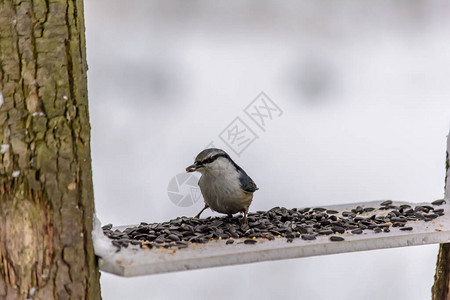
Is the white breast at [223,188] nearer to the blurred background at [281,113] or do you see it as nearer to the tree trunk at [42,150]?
the tree trunk at [42,150]

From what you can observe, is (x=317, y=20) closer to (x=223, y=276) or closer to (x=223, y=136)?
(x=223, y=136)

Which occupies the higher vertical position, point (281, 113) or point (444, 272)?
point (281, 113)

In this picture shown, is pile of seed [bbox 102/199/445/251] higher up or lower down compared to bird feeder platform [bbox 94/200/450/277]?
higher up

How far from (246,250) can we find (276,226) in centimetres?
42

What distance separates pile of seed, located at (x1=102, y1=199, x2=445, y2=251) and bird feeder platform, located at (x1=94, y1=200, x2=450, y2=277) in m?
0.04

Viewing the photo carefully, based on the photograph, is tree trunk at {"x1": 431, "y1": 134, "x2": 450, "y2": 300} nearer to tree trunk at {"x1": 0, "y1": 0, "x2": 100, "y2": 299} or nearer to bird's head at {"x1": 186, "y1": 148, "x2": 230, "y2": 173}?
bird's head at {"x1": 186, "y1": 148, "x2": 230, "y2": 173}

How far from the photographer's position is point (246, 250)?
2611 mm

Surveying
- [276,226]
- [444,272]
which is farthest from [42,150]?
[444,272]

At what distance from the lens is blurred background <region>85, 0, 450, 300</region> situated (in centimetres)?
495

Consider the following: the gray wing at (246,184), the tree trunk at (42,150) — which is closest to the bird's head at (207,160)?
the gray wing at (246,184)

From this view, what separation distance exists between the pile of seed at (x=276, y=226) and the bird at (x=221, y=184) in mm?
69

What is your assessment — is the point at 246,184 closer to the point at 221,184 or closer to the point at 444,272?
the point at 221,184

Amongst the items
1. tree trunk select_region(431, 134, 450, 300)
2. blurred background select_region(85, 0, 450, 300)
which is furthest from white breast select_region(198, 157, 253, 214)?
blurred background select_region(85, 0, 450, 300)

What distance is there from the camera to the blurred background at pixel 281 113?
4.95m
